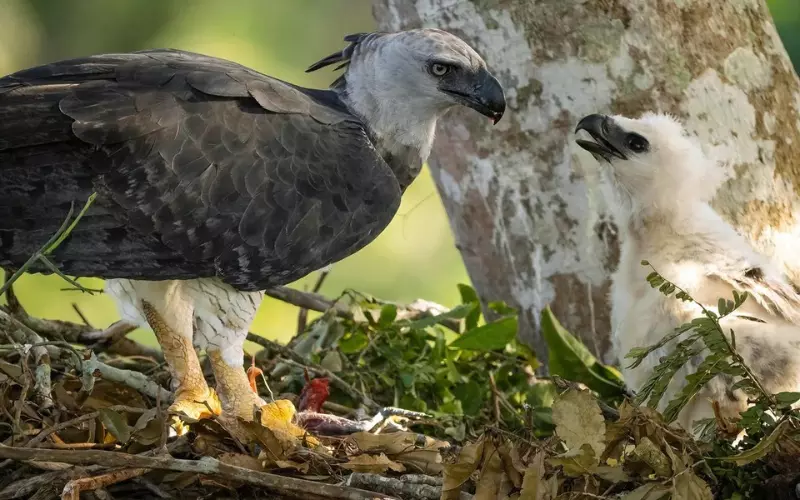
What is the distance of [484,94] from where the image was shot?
274cm

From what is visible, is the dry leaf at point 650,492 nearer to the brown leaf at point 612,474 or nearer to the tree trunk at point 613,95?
the brown leaf at point 612,474

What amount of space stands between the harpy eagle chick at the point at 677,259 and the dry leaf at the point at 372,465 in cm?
81

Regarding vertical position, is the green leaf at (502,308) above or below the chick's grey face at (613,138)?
below

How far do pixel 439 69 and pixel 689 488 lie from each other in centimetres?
146

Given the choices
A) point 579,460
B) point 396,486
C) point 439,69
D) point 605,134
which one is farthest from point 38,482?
point 605,134

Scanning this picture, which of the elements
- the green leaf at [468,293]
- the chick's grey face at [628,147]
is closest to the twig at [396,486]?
the chick's grey face at [628,147]

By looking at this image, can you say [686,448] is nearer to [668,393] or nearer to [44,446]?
[668,393]

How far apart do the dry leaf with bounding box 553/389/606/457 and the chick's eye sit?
1.22 metres

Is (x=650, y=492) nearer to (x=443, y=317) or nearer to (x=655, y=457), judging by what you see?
(x=655, y=457)

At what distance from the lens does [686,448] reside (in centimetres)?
190

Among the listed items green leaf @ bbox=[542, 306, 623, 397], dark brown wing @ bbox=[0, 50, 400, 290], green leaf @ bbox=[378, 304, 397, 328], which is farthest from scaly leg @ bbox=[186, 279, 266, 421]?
green leaf @ bbox=[542, 306, 623, 397]

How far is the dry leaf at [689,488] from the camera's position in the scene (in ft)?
5.76

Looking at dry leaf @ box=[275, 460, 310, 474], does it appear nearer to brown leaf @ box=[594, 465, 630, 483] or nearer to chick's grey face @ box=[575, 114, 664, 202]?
brown leaf @ box=[594, 465, 630, 483]

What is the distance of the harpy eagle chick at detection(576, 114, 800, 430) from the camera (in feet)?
8.32
